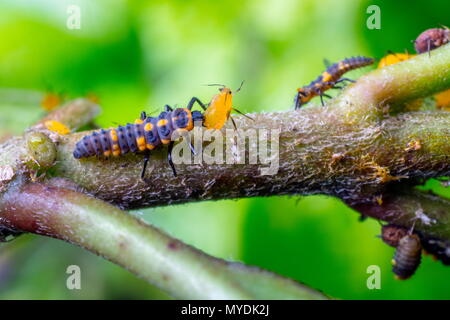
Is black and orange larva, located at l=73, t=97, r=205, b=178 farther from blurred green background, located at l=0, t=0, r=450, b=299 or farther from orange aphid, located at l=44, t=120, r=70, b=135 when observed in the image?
blurred green background, located at l=0, t=0, r=450, b=299

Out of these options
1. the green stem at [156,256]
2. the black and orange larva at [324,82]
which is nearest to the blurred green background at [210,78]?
the black and orange larva at [324,82]

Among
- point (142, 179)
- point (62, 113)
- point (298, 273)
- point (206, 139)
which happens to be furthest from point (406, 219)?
point (62, 113)

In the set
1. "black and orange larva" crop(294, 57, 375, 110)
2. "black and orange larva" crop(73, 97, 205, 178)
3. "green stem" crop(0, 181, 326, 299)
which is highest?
"black and orange larva" crop(294, 57, 375, 110)

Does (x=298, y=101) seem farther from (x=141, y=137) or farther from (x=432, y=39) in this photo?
(x=141, y=137)

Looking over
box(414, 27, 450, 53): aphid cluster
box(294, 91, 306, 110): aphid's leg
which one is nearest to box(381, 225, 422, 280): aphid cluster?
box(294, 91, 306, 110): aphid's leg

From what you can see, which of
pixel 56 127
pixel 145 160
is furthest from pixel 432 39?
pixel 56 127

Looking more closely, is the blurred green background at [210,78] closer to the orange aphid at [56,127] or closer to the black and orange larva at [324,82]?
the black and orange larva at [324,82]
